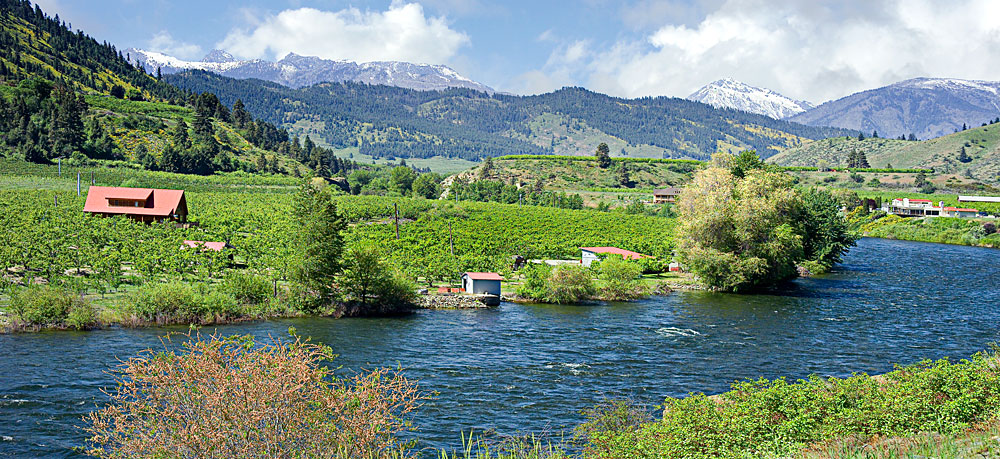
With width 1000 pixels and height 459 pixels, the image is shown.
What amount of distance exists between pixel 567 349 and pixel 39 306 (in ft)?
88.7

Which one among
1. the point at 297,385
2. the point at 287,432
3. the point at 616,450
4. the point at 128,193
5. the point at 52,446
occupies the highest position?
the point at 128,193

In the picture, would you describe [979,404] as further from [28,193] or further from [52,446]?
[28,193]

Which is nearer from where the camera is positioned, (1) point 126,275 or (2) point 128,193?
(1) point 126,275

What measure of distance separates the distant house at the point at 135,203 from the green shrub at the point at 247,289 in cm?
2998

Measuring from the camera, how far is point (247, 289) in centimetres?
4412

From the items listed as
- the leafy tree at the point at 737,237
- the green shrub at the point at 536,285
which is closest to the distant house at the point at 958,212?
the leafy tree at the point at 737,237

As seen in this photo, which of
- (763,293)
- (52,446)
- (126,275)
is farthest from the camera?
(763,293)

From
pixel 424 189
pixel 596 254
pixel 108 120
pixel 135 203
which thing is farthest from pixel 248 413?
pixel 108 120

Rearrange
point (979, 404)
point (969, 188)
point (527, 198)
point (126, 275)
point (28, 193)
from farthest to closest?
point (969, 188) → point (527, 198) → point (28, 193) → point (126, 275) → point (979, 404)

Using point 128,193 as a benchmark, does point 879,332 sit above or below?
below

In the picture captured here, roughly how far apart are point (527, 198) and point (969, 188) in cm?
10709

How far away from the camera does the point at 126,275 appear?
1943 inches

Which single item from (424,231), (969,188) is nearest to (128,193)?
(424,231)

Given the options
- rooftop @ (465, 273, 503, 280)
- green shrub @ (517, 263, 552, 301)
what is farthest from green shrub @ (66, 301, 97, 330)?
green shrub @ (517, 263, 552, 301)
